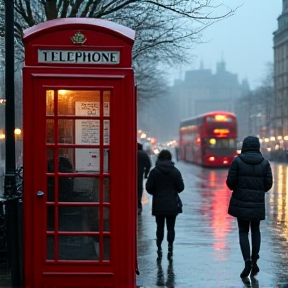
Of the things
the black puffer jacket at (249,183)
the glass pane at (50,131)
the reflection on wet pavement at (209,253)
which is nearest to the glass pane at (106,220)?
the glass pane at (50,131)

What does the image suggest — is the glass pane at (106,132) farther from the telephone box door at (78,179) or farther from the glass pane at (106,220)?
the glass pane at (106,220)

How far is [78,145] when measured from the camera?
7145mm

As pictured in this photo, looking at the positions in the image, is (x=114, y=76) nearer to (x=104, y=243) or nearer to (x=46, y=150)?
(x=46, y=150)

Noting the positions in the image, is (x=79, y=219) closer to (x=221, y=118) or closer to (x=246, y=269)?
(x=246, y=269)

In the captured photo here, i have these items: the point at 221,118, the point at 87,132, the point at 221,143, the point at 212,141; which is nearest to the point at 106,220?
the point at 87,132

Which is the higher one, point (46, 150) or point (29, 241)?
point (46, 150)

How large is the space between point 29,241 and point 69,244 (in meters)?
0.42

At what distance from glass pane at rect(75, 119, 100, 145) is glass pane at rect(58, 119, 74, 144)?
0.06 meters

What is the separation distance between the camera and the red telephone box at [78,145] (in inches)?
280

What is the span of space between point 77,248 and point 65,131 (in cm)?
125

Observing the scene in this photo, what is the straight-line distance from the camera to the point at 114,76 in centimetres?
711

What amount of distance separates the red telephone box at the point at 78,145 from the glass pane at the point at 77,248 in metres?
0.01

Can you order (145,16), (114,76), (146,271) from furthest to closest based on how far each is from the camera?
(145,16) → (146,271) → (114,76)

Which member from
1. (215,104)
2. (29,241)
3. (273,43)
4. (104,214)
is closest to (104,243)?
(104,214)
